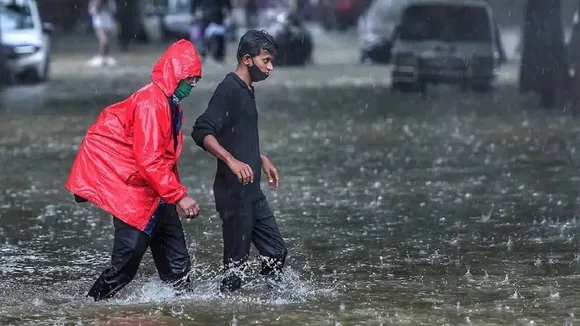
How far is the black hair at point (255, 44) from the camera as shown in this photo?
7152mm

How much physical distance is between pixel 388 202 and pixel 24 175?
3748mm

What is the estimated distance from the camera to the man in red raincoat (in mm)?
6723

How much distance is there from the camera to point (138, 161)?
6.74 metres

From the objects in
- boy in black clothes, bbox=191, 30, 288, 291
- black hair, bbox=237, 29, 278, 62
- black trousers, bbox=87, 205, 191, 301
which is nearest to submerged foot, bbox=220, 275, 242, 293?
boy in black clothes, bbox=191, 30, 288, 291

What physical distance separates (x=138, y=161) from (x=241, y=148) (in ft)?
2.15

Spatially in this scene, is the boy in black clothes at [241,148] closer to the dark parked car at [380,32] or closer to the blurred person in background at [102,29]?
the dark parked car at [380,32]

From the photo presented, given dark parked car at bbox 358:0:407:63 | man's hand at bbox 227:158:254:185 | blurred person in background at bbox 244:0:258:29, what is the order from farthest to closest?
1. blurred person in background at bbox 244:0:258:29
2. dark parked car at bbox 358:0:407:63
3. man's hand at bbox 227:158:254:185

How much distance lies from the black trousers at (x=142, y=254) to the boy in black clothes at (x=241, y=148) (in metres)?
0.25

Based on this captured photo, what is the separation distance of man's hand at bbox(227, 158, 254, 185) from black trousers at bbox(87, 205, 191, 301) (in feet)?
1.39

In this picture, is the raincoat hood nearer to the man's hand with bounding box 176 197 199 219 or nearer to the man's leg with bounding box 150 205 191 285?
the man's hand with bounding box 176 197 199 219

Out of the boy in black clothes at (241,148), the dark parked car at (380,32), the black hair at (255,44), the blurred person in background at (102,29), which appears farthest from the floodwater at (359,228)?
the blurred person in background at (102,29)

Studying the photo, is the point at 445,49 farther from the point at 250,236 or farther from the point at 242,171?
the point at 242,171

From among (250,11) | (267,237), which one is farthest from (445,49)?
(250,11)

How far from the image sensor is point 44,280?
802 centimetres
